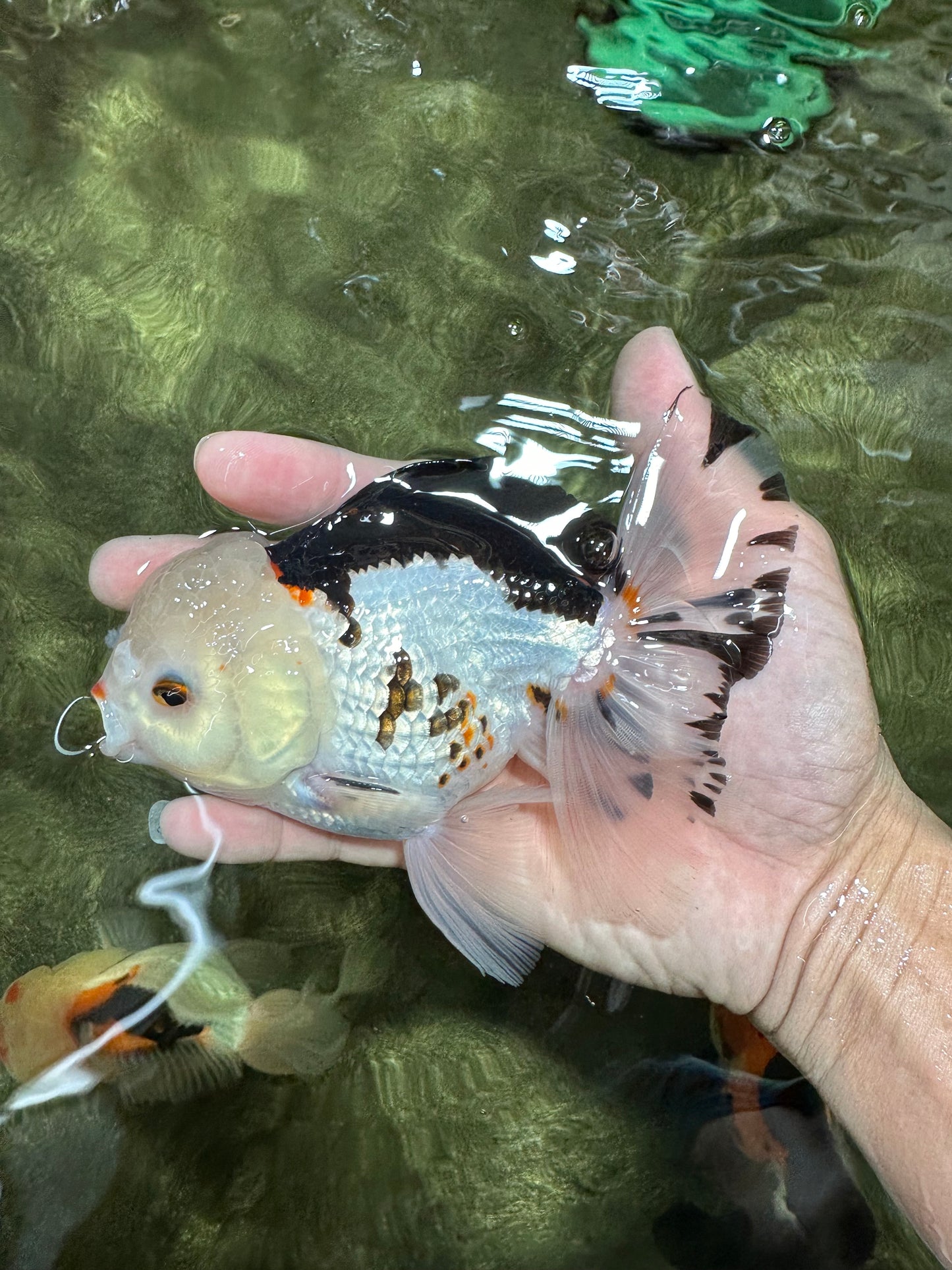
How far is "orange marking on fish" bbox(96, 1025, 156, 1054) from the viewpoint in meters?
2.29

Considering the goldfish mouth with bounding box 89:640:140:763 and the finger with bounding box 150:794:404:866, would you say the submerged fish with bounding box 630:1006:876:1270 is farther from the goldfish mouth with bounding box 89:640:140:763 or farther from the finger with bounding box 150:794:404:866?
the goldfish mouth with bounding box 89:640:140:763

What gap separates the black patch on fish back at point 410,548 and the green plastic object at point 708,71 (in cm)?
143

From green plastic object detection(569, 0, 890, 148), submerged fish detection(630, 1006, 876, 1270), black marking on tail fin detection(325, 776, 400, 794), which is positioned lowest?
submerged fish detection(630, 1006, 876, 1270)

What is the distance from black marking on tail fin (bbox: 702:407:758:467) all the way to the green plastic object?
121cm

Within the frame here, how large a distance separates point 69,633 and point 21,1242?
144 centimetres

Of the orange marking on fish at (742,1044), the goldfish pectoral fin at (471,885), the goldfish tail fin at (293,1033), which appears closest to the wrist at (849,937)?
the orange marking on fish at (742,1044)

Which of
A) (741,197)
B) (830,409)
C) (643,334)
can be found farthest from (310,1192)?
(741,197)

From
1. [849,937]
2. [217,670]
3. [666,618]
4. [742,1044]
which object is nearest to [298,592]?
[217,670]

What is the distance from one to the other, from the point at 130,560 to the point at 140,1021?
1095 millimetres

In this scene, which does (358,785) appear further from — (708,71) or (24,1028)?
(708,71)

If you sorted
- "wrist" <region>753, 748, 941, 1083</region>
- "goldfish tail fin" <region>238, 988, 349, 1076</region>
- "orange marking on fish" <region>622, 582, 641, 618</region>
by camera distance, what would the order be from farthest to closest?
1. "goldfish tail fin" <region>238, 988, 349, 1076</region>
2. "wrist" <region>753, 748, 941, 1083</region>
3. "orange marking on fish" <region>622, 582, 641, 618</region>

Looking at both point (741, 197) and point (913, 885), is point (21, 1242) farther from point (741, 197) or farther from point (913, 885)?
point (741, 197)

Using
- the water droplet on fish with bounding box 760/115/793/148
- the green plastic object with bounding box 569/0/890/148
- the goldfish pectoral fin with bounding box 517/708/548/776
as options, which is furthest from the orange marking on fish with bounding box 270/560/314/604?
the water droplet on fish with bounding box 760/115/793/148

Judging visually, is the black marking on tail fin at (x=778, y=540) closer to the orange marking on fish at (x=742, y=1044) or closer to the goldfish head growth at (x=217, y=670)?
the goldfish head growth at (x=217, y=670)
